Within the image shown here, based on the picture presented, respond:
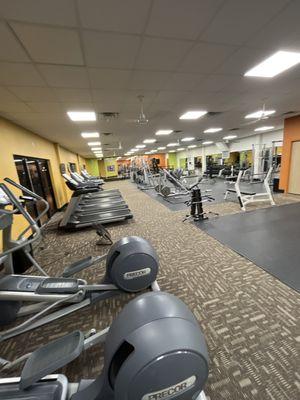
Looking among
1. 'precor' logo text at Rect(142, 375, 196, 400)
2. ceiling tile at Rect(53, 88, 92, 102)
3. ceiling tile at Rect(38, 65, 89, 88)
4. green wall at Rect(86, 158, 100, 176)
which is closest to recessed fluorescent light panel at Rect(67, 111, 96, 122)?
ceiling tile at Rect(53, 88, 92, 102)

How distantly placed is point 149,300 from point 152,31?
7.48 ft

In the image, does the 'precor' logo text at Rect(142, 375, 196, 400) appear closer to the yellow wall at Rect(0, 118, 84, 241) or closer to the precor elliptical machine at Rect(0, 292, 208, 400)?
the precor elliptical machine at Rect(0, 292, 208, 400)

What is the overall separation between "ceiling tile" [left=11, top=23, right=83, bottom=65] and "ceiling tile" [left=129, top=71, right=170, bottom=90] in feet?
2.72

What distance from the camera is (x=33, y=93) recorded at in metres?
3.00

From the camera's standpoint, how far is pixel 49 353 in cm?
120

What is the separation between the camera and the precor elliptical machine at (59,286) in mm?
1708

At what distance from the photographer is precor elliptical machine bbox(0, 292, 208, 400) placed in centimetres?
77

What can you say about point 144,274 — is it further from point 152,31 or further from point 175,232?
point 152,31

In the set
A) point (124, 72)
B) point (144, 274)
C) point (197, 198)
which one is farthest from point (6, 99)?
point (197, 198)

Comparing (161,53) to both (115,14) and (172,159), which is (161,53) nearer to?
(115,14)

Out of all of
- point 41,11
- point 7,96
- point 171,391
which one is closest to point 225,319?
point 171,391

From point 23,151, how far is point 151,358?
524 cm

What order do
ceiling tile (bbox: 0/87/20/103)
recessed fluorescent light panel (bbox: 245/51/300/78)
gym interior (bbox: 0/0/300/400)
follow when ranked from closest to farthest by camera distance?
gym interior (bbox: 0/0/300/400)
recessed fluorescent light panel (bbox: 245/51/300/78)
ceiling tile (bbox: 0/87/20/103)

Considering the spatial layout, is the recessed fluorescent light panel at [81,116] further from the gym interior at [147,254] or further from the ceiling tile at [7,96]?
the ceiling tile at [7,96]
